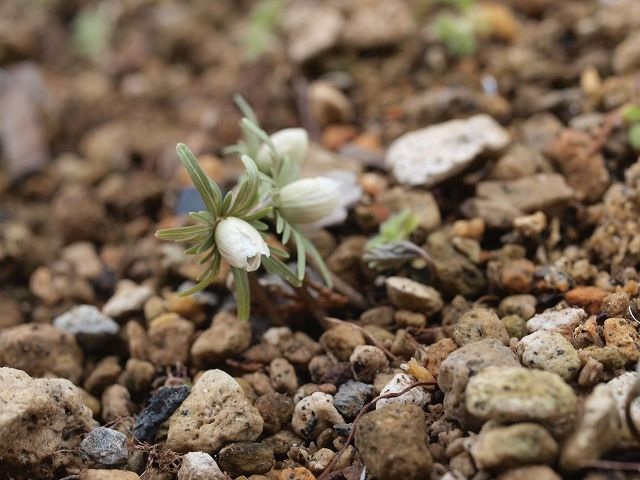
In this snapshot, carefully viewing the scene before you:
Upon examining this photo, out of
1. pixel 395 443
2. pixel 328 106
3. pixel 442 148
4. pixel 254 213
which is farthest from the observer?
pixel 328 106

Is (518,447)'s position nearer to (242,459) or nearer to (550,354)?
(550,354)

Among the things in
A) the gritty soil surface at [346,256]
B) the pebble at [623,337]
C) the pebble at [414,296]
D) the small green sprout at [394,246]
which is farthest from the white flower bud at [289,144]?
the pebble at [623,337]

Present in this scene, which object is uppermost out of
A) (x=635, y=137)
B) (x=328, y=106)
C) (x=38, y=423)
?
(x=635, y=137)

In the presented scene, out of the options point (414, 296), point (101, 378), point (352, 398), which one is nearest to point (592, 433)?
point (352, 398)

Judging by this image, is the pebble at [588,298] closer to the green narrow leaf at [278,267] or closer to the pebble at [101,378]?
the green narrow leaf at [278,267]

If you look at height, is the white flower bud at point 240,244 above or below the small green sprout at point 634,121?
below

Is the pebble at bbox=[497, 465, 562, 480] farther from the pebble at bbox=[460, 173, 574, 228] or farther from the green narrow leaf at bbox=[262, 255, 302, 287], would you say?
the pebble at bbox=[460, 173, 574, 228]

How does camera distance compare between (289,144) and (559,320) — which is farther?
(289,144)

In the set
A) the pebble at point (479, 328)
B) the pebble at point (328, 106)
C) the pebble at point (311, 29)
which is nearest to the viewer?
the pebble at point (479, 328)
